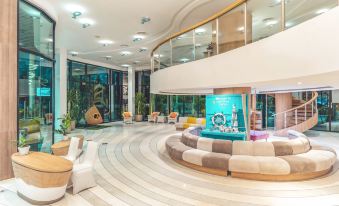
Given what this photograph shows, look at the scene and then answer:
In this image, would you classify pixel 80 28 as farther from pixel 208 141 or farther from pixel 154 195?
pixel 154 195

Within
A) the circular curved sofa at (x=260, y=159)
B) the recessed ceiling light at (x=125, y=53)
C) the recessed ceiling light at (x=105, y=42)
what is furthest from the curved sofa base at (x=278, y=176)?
the recessed ceiling light at (x=125, y=53)

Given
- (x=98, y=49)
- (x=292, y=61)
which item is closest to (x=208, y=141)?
(x=292, y=61)

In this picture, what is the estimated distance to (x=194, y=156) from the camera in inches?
219

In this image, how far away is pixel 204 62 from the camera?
5805 millimetres

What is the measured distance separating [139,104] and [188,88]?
11131 mm

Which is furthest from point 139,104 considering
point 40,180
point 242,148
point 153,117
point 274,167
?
point 40,180

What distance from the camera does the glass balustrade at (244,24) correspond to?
4.05m

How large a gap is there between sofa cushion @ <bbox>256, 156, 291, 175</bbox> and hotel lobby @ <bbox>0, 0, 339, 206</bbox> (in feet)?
0.07

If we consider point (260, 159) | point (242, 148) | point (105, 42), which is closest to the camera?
point (260, 159)

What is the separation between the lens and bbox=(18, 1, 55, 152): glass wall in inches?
212

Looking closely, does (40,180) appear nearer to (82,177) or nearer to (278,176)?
(82,177)

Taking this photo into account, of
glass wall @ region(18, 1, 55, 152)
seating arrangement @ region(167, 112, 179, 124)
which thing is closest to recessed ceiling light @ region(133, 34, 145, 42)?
glass wall @ region(18, 1, 55, 152)

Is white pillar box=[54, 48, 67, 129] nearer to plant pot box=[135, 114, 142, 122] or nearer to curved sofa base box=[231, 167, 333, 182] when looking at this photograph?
plant pot box=[135, 114, 142, 122]

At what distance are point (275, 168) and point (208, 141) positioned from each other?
1.80 metres
